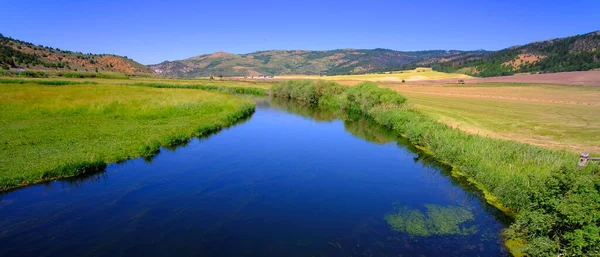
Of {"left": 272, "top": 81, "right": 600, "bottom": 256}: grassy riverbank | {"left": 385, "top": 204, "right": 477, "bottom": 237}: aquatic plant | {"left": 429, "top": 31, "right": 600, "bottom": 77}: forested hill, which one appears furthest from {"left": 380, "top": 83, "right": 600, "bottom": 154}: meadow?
{"left": 429, "top": 31, "right": 600, "bottom": 77}: forested hill

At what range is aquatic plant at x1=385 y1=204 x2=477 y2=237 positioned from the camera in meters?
11.6

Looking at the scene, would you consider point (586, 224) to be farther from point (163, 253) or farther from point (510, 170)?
point (163, 253)

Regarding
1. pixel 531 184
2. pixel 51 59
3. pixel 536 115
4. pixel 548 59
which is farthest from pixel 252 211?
pixel 51 59

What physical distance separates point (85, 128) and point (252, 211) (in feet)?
58.9

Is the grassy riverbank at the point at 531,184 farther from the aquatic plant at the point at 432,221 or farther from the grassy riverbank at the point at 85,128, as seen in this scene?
the grassy riverbank at the point at 85,128

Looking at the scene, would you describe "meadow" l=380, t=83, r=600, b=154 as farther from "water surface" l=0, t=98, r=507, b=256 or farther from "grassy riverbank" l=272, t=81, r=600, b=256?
"water surface" l=0, t=98, r=507, b=256

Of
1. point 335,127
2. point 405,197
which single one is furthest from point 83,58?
point 405,197

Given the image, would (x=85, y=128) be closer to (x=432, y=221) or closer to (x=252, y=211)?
(x=252, y=211)

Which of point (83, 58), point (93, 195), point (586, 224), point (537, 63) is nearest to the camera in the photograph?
point (586, 224)

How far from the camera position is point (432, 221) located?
1239cm

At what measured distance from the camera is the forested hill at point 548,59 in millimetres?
84000

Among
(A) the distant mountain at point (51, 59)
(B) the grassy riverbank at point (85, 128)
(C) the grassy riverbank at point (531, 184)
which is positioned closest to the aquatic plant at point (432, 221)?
(C) the grassy riverbank at point (531, 184)

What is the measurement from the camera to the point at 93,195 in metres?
14.0

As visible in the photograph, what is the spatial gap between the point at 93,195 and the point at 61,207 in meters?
1.41
